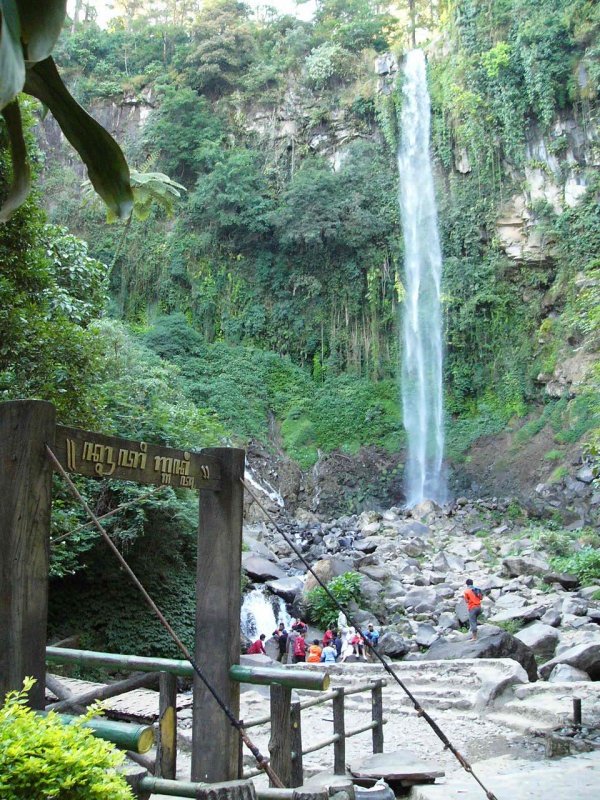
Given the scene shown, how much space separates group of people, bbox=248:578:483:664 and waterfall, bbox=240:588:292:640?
1.08 metres

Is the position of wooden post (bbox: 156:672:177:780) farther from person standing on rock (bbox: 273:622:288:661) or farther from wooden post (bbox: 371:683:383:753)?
person standing on rock (bbox: 273:622:288:661)

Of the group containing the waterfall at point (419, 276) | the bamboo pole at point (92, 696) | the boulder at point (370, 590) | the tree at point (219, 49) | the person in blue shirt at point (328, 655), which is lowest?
the person in blue shirt at point (328, 655)

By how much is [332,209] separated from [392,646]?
21.0 meters

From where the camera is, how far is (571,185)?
2664 cm

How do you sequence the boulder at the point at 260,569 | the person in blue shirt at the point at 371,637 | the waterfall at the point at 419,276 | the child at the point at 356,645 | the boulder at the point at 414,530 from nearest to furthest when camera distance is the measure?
the person in blue shirt at the point at 371,637, the child at the point at 356,645, the boulder at the point at 260,569, the boulder at the point at 414,530, the waterfall at the point at 419,276

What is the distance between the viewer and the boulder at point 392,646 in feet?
41.3

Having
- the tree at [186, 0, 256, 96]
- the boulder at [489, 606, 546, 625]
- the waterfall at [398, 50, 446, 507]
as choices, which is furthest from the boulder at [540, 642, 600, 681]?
the tree at [186, 0, 256, 96]

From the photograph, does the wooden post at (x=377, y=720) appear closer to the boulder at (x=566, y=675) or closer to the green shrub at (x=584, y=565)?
the boulder at (x=566, y=675)

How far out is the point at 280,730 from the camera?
14.4 ft

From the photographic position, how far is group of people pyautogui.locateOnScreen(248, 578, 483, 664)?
40.1 ft

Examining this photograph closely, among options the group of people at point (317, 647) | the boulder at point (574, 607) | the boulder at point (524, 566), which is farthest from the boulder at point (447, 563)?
the group of people at point (317, 647)

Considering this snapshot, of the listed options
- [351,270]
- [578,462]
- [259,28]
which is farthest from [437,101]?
[578,462]

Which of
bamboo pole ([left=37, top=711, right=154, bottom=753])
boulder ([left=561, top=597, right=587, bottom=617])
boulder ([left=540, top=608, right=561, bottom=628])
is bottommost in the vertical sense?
boulder ([left=540, top=608, right=561, bottom=628])

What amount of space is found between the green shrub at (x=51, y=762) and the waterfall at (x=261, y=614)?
512 inches
